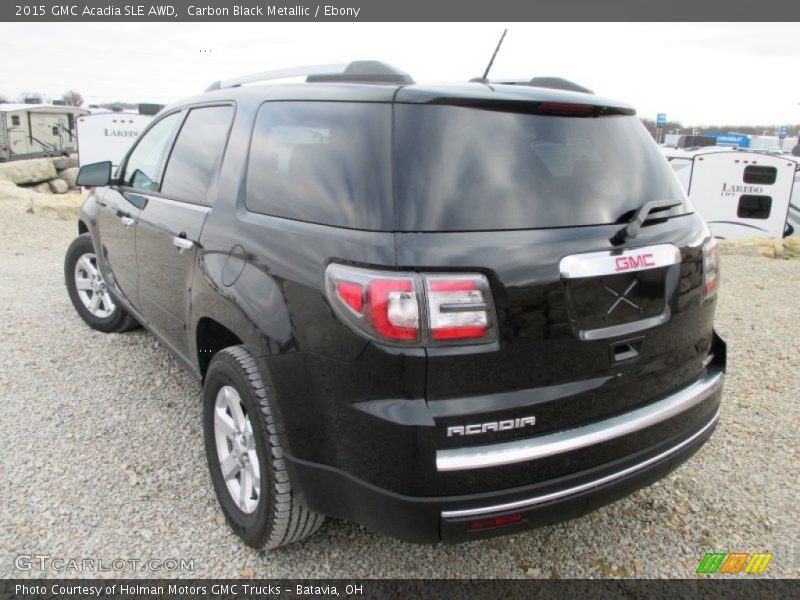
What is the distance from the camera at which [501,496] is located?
6.09ft

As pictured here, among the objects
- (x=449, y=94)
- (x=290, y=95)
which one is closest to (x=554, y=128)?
(x=449, y=94)

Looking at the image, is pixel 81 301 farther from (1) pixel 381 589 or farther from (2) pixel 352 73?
(1) pixel 381 589

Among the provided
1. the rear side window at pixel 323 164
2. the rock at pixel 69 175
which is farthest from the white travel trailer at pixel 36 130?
the rear side window at pixel 323 164

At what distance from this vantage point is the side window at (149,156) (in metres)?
3.57

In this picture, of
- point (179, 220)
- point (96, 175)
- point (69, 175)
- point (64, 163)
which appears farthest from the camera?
point (64, 163)

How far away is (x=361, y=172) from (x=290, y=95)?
77 centimetres

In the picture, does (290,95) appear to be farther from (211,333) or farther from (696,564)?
(696,564)

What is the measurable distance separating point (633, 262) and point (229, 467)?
1834mm

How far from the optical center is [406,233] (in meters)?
1.82

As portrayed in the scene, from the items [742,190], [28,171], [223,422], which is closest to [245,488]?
[223,422]

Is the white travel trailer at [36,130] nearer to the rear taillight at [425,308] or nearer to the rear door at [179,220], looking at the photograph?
the rear door at [179,220]

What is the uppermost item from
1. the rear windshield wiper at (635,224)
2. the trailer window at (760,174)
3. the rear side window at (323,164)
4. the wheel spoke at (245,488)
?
the rear side window at (323,164)

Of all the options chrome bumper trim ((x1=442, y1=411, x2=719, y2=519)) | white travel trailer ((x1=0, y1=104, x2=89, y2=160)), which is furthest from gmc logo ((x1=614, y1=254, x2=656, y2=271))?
white travel trailer ((x1=0, y1=104, x2=89, y2=160))

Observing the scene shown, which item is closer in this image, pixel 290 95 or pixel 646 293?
pixel 646 293
